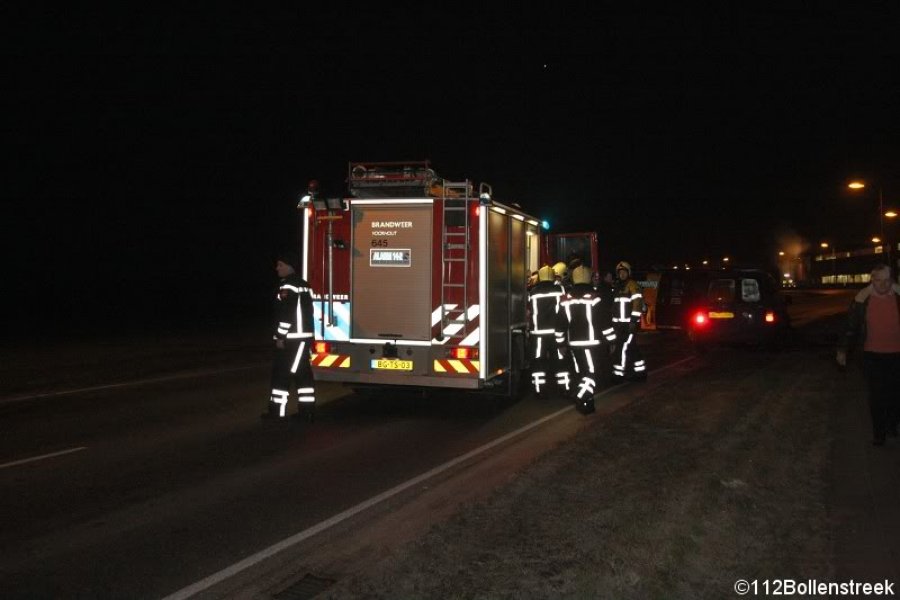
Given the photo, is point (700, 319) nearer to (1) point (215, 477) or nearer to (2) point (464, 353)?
(2) point (464, 353)

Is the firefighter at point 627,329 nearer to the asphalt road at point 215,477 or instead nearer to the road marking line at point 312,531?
the asphalt road at point 215,477

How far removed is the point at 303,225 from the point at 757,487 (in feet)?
21.6

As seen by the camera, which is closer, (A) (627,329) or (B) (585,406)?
(B) (585,406)

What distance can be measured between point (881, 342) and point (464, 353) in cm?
455

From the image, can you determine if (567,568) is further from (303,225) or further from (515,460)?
(303,225)

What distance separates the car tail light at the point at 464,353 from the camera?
10625 mm

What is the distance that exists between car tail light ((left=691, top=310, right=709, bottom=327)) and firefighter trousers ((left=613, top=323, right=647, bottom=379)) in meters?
6.02

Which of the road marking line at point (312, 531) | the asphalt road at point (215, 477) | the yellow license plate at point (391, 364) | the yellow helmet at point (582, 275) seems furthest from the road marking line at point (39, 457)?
the yellow helmet at point (582, 275)

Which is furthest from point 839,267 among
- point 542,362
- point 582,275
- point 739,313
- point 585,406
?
point 585,406

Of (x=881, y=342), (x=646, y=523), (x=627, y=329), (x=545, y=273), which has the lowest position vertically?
(x=646, y=523)

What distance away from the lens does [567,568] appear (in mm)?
4973

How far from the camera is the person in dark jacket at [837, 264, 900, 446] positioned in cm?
848

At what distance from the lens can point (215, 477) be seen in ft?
25.2

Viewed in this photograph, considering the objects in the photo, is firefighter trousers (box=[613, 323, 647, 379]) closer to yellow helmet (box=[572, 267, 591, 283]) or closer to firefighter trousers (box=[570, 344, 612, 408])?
yellow helmet (box=[572, 267, 591, 283])
